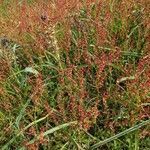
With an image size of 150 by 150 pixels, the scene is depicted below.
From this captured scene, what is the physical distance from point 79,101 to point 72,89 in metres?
0.24

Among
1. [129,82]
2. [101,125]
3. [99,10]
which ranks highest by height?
[99,10]

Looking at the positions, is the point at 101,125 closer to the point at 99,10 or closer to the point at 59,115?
the point at 59,115

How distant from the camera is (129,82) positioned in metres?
2.82

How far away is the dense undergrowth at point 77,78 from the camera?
256 centimetres

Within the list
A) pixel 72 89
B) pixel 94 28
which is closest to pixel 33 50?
pixel 94 28

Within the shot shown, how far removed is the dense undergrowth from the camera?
8.39 feet

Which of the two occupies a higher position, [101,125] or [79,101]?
[79,101]

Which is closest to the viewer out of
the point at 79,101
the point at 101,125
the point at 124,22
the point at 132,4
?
the point at 79,101

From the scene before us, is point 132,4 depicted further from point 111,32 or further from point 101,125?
point 101,125

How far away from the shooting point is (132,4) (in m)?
3.56

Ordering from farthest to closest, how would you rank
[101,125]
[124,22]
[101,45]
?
[124,22]
[101,45]
[101,125]

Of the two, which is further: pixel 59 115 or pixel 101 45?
pixel 101 45

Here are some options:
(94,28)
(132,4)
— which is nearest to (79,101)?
(94,28)

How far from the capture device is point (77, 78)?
2699 millimetres
